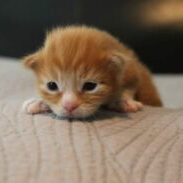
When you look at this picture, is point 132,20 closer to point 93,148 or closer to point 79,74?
point 79,74

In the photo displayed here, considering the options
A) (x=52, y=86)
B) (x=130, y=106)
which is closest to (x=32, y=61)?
(x=52, y=86)

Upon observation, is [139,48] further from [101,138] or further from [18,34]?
[101,138]

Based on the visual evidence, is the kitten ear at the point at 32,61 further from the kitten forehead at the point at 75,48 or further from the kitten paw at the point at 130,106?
the kitten paw at the point at 130,106

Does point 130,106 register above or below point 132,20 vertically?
below

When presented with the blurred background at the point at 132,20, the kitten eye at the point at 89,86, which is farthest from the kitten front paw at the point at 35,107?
the blurred background at the point at 132,20

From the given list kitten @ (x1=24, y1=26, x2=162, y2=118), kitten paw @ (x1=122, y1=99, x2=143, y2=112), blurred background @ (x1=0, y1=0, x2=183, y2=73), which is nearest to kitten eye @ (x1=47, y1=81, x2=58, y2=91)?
kitten @ (x1=24, y1=26, x2=162, y2=118)

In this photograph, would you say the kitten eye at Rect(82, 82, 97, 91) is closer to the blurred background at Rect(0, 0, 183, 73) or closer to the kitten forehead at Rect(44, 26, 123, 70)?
the kitten forehead at Rect(44, 26, 123, 70)

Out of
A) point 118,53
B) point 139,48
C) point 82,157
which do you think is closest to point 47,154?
point 82,157

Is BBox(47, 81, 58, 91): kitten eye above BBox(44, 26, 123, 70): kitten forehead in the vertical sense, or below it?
below
